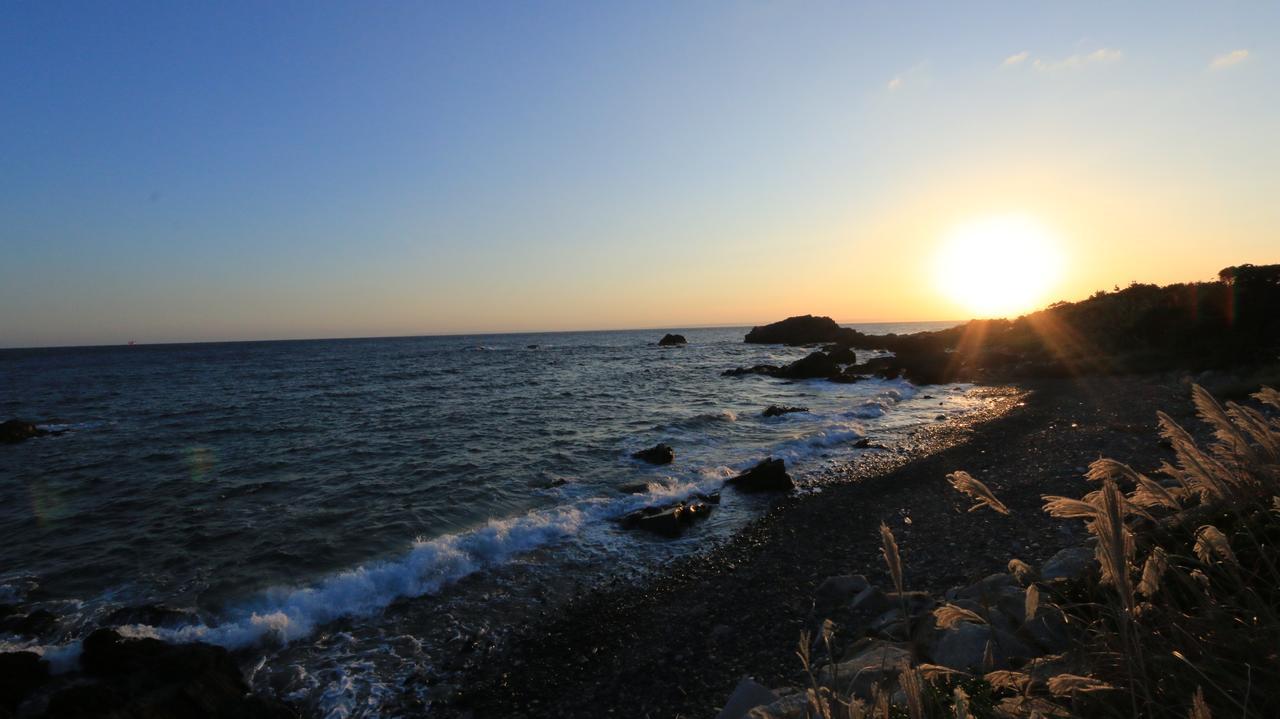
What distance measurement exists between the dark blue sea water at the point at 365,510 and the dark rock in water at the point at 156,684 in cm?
57

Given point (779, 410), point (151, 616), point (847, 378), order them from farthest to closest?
1. point (847, 378)
2. point (779, 410)
3. point (151, 616)

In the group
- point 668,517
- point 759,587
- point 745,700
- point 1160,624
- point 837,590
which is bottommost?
point 759,587

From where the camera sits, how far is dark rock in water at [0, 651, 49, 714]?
7617mm

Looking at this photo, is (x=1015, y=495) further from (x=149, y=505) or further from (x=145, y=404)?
(x=145, y=404)

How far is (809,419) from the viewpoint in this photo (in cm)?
2841

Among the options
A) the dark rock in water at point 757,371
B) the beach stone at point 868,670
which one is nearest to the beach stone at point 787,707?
the beach stone at point 868,670

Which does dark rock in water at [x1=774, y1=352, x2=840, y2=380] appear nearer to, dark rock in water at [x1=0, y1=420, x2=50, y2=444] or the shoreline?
the shoreline

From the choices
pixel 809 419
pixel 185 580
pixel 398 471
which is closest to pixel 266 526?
pixel 185 580

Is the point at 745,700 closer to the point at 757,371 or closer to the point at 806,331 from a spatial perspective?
the point at 757,371

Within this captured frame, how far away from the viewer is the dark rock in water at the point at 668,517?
1355 cm

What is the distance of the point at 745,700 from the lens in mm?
5492

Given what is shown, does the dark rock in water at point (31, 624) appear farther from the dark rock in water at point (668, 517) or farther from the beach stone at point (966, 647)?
the beach stone at point (966, 647)

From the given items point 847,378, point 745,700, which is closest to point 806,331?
point 847,378

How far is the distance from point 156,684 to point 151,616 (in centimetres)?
279
